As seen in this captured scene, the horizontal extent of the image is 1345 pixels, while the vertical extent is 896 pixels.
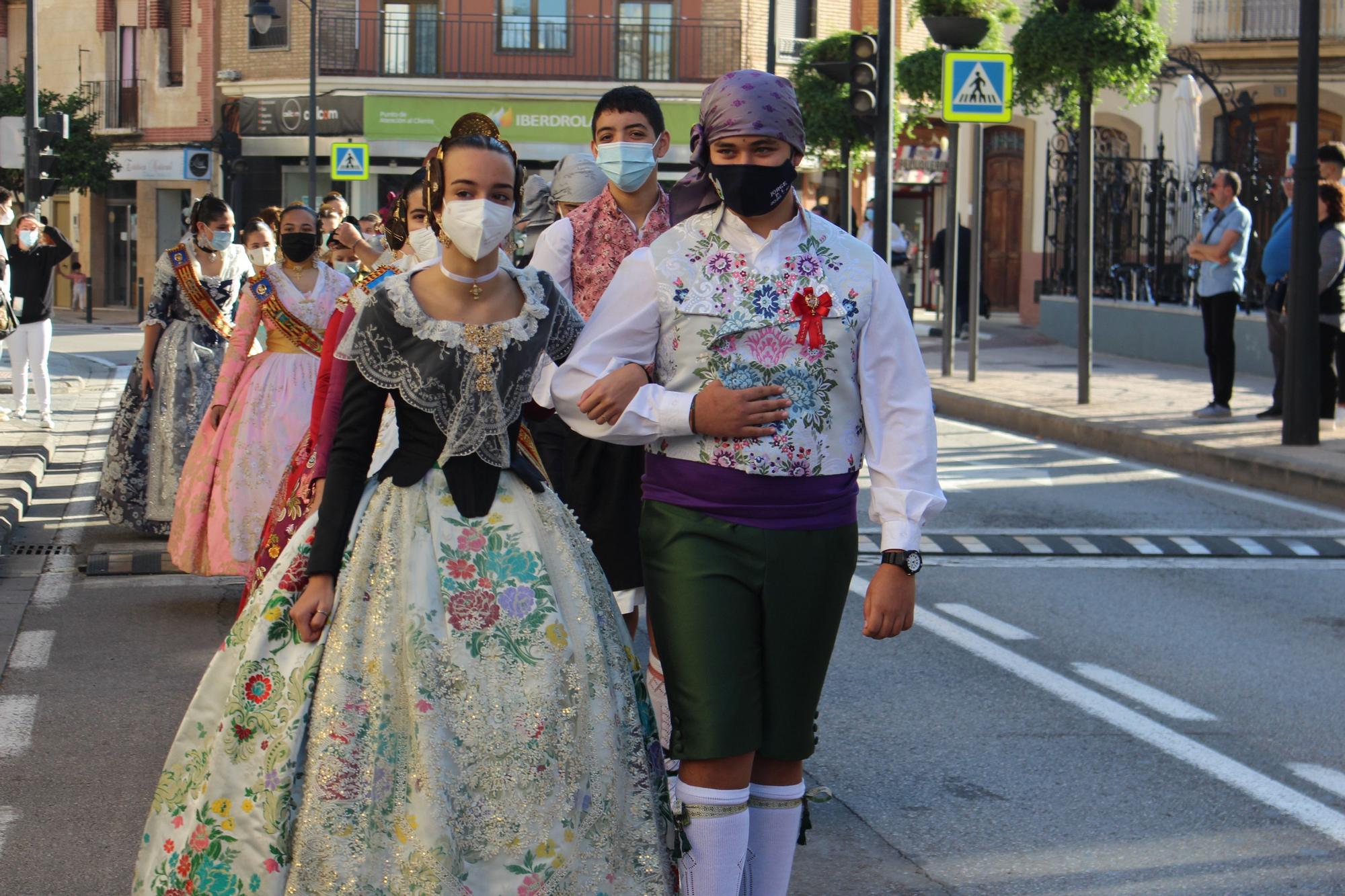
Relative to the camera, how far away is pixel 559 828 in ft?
11.9

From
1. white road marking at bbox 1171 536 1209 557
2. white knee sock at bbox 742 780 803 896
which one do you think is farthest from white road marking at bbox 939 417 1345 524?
white knee sock at bbox 742 780 803 896

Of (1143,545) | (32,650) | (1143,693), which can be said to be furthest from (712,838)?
(1143,545)

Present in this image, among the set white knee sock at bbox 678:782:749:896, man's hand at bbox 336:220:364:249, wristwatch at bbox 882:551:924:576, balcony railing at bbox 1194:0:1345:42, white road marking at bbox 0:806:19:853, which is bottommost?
white road marking at bbox 0:806:19:853

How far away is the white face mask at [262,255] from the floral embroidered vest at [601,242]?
18.1ft

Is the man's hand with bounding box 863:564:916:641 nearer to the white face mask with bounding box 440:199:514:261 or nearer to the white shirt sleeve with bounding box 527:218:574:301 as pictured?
the white face mask with bounding box 440:199:514:261

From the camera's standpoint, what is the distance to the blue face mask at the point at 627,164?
5211 millimetres

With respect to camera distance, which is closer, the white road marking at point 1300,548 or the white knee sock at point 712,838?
the white knee sock at point 712,838

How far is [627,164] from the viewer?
5211mm

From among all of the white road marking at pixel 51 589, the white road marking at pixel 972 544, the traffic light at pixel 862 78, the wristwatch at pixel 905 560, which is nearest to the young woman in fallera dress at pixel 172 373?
the white road marking at pixel 51 589

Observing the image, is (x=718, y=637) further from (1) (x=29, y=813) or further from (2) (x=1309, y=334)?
(2) (x=1309, y=334)

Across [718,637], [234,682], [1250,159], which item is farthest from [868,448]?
[1250,159]

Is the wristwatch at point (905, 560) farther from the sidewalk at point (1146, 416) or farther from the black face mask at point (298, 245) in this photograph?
the sidewalk at point (1146, 416)

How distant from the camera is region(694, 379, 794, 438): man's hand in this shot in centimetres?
367

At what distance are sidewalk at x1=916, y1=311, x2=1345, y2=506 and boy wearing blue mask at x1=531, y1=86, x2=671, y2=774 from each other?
7.51 m
